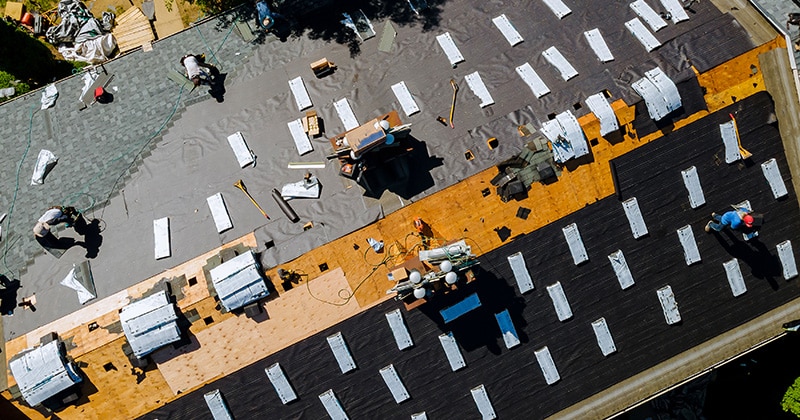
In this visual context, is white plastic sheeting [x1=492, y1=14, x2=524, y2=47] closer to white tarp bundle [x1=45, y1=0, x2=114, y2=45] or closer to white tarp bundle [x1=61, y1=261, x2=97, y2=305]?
white tarp bundle [x1=61, y1=261, x2=97, y2=305]

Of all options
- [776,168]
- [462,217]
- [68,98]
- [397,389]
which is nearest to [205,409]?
[397,389]

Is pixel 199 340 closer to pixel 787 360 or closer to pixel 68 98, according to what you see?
pixel 68 98

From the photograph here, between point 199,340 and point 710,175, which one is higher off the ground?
point 199,340

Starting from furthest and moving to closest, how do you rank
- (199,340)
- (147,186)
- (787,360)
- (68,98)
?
(787,360)
(68,98)
(147,186)
(199,340)

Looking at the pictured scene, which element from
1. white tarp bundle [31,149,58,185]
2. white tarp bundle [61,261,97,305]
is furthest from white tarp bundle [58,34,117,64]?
white tarp bundle [61,261,97,305]

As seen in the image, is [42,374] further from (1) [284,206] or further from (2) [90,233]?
(1) [284,206]

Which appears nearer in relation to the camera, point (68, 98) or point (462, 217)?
point (462, 217)

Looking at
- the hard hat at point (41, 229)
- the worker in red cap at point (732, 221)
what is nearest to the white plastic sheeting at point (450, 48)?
the worker in red cap at point (732, 221)
